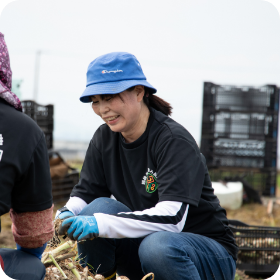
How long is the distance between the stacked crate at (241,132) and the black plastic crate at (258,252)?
107 inches

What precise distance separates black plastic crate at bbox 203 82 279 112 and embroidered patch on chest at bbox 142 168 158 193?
3849mm

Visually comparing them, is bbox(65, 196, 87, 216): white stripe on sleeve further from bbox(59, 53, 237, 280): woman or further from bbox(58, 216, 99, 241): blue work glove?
bbox(58, 216, 99, 241): blue work glove

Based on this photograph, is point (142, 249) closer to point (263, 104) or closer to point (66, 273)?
point (66, 273)

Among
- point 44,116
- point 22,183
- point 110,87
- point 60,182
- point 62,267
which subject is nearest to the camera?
point 22,183

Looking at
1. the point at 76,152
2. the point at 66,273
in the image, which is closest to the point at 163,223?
the point at 66,273

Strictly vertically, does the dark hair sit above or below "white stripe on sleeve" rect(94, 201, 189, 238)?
above

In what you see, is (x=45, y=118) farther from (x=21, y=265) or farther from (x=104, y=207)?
(x=21, y=265)

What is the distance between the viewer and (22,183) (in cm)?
98

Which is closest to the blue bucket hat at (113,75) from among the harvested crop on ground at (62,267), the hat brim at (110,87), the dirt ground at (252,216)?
the hat brim at (110,87)

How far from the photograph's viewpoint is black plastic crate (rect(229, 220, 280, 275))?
2357 millimetres

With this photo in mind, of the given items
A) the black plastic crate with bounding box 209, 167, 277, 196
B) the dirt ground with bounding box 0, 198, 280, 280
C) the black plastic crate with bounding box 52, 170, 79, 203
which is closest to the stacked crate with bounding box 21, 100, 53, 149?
the black plastic crate with bounding box 52, 170, 79, 203

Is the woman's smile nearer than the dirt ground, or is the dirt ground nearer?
the woman's smile

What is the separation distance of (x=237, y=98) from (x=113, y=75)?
4079 mm

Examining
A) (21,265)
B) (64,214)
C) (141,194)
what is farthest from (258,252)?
(21,265)
